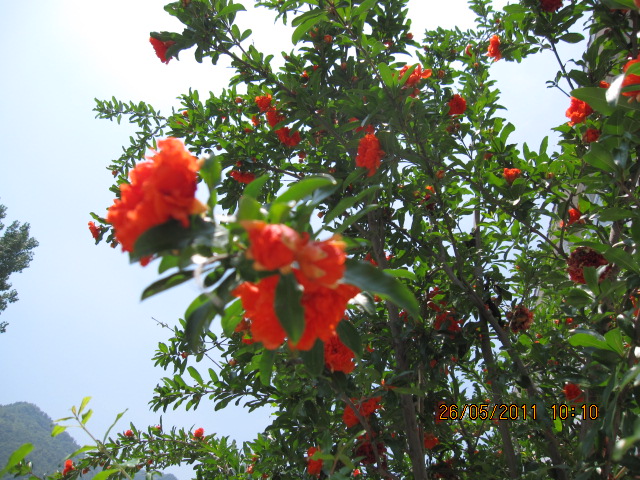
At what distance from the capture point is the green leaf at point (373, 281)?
75cm

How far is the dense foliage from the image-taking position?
28.8 inches

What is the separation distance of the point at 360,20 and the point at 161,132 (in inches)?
109

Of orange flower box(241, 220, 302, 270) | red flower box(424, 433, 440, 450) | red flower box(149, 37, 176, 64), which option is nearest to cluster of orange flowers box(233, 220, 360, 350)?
orange flower box(241, 220, 302, 270)

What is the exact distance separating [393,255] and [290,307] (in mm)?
2292

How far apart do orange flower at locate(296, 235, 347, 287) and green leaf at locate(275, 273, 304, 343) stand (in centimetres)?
3

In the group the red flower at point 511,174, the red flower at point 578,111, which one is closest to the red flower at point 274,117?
Result: the red flower at point 511,174

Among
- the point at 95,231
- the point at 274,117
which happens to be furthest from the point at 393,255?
the point at 95,231

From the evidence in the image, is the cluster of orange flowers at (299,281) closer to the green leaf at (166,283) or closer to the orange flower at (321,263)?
the orange flower at (321,263)

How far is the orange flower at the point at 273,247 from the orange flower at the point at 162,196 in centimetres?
12

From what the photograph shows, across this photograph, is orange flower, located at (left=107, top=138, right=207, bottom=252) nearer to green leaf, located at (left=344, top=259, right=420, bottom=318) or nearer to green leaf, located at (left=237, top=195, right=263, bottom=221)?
green leaf, located at (left=237, top=195, right=263, bottom=221)

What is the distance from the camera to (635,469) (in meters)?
1.19

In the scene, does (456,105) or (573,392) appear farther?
(456,105)

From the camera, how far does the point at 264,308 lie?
0.73 m

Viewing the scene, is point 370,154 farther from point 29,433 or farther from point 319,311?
point 29,433
